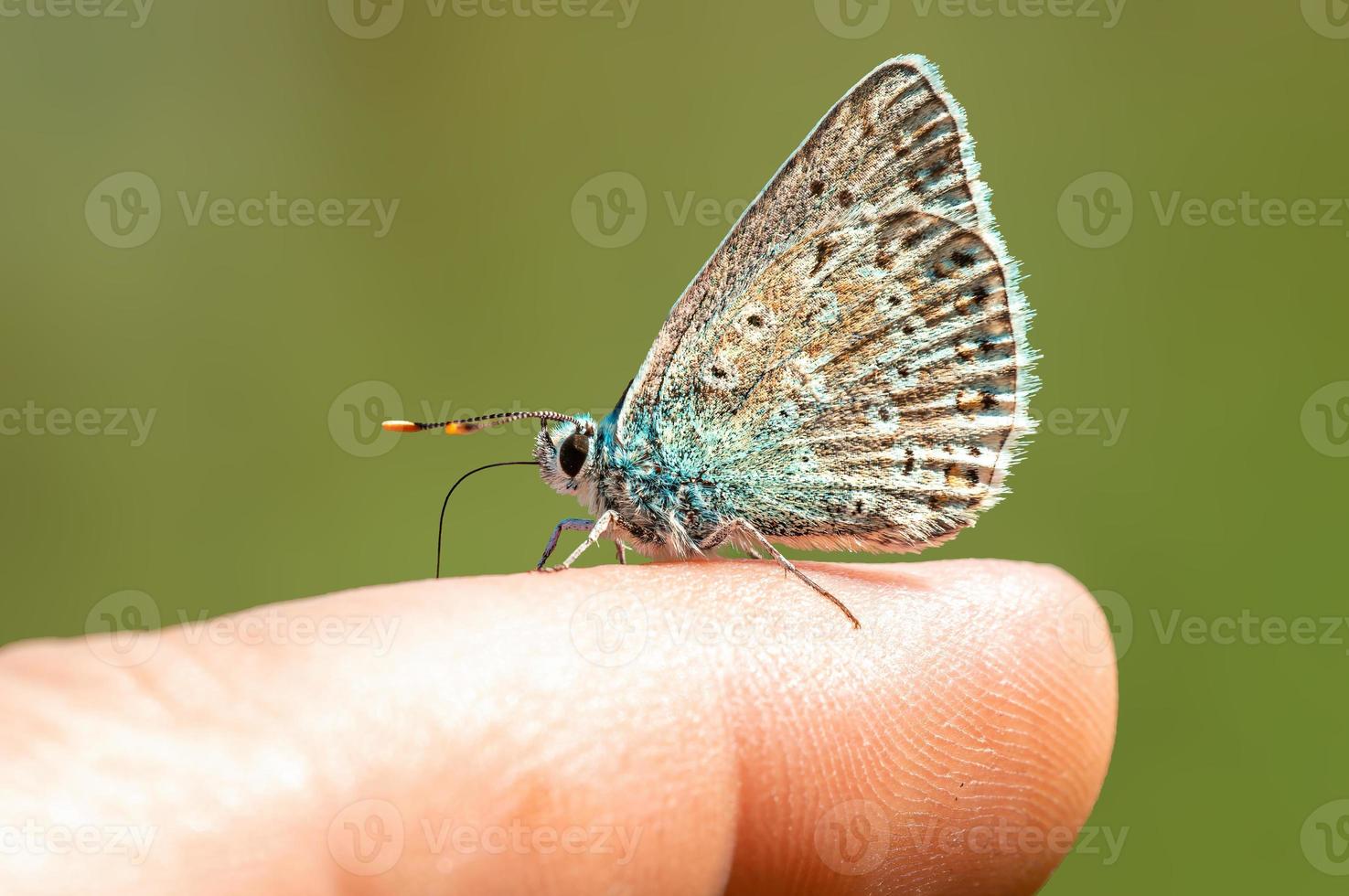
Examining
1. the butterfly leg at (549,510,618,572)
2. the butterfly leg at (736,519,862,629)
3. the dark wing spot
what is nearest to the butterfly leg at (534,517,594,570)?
the butterfly leg at (549,510,618,572)

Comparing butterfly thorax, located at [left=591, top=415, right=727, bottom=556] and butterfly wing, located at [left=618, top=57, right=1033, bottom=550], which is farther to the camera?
butterfly thorax, located at [left=591, top=415, right=727, bottom=556]

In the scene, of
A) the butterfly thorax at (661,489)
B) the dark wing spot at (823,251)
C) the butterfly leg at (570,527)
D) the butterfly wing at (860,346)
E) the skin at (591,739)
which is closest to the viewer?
the skin at (591,739)

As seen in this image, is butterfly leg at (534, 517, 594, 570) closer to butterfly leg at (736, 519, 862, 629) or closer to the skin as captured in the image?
the skin

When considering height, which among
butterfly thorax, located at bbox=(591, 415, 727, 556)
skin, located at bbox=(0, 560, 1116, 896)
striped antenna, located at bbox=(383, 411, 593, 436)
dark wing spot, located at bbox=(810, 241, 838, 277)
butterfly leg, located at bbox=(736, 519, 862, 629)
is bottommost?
skin, located at bbox=(0, 560, 1116, 896)

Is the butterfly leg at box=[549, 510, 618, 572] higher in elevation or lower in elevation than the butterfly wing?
lower

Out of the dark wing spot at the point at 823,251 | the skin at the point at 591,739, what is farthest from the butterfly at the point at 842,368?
the skin at the point at 591,739

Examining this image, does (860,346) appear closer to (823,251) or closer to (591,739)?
(823,251)

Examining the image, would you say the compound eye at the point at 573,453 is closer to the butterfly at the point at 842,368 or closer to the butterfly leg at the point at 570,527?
the butterfly at the point at 842,368
